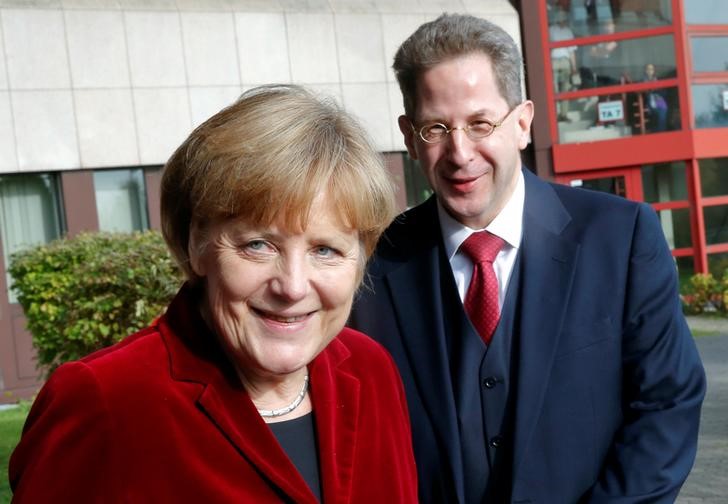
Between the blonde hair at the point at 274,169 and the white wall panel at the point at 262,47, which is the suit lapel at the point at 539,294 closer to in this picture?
the blonde hair at the point at 274,169

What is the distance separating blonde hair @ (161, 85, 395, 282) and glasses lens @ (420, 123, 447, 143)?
55 centimetres

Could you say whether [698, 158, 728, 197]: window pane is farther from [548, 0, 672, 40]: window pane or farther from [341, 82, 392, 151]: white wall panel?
[341, 82, 392, 151]: white wall panel

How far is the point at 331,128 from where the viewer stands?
260 cm

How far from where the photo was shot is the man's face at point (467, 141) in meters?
3.17

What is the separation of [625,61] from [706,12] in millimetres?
1684

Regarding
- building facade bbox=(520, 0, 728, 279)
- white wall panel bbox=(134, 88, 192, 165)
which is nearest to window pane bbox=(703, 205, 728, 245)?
building facade bbox=(520, 0, 728, 279)

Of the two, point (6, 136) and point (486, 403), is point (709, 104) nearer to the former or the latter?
point (6, 136)

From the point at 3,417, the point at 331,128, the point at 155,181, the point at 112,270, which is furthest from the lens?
the point at 155,181

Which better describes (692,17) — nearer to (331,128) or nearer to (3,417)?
(3,417)

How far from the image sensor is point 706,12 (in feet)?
67.1

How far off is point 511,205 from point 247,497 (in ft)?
4.19

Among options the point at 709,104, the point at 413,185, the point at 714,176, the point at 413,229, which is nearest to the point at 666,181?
the point at 714,176

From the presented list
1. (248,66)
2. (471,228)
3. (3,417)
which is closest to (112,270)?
(3,417)

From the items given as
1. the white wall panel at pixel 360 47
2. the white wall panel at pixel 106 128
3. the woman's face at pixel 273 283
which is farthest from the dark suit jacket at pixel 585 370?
the white wall panel at pixel 360 47
